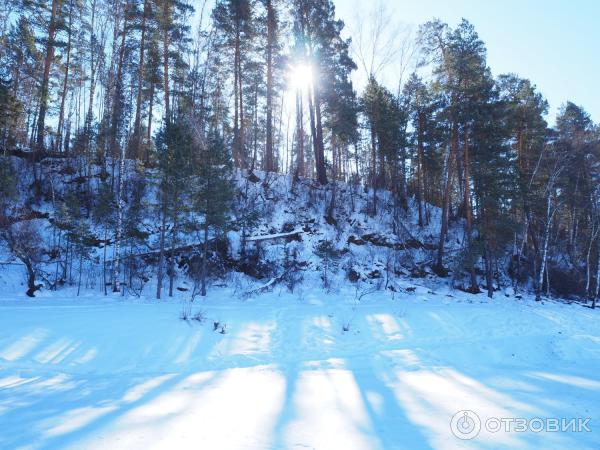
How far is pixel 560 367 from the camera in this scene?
793 cm

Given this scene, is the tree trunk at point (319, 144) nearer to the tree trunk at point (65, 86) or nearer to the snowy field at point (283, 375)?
the snowy field at point (283, 375)

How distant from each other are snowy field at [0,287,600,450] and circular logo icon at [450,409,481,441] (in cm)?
10

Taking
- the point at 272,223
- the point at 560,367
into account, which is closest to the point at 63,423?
the point at 560,367

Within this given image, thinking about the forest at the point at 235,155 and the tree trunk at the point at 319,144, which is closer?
the forest at the point at 235,155

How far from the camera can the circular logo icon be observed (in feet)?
14.7

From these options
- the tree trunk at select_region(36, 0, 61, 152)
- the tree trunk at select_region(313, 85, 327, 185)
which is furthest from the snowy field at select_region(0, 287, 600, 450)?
the tree trunk at select_region(313, 85, 327, 185)

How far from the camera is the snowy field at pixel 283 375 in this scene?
442 cm

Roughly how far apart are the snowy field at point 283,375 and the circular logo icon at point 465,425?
0.33 ft

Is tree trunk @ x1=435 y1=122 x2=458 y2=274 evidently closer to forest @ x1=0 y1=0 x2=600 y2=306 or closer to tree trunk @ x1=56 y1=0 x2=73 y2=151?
forest @ x1=0 y1=0 x2=600 y2=306

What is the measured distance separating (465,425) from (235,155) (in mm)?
25750

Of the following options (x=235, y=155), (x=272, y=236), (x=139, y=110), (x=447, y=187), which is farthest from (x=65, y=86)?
(x=447, y=187)

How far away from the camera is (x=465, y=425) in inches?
187

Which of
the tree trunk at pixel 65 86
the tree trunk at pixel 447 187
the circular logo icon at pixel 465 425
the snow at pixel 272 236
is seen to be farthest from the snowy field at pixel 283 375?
the tree trunk at pixel 65 86

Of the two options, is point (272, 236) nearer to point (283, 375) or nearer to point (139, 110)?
point (139, 110)
